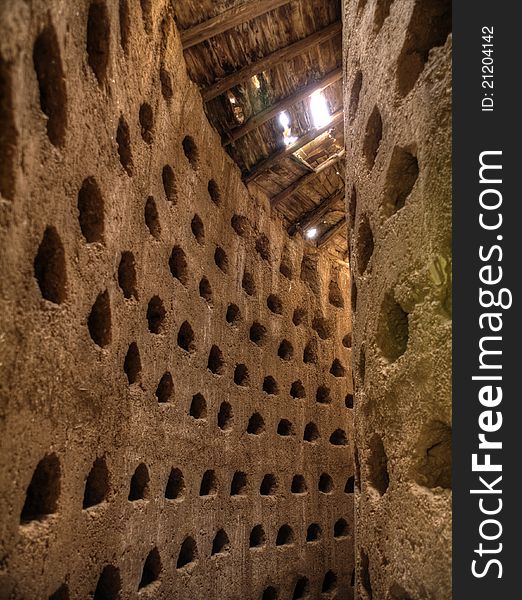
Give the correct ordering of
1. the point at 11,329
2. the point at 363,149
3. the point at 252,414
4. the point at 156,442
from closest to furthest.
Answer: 1. the point at 11,329
2. the point at 363,149
3. the point at 156,442
4. the point at 252,414

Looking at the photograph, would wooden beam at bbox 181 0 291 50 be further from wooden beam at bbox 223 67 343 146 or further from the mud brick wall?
the mud brick wall

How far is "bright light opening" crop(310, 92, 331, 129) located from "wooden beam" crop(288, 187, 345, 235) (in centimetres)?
134

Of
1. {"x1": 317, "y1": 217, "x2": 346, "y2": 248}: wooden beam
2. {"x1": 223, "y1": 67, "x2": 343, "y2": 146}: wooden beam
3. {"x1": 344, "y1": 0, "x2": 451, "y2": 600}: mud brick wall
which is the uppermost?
{"x1": 223, "y1": 67, "x2": 343, "y2": 146}: wooden beam

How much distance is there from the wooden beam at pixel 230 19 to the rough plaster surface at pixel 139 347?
194 mm

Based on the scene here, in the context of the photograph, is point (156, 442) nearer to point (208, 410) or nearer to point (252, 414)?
point (208, 410)

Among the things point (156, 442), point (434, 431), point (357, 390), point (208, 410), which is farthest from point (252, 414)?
point (434, 431)

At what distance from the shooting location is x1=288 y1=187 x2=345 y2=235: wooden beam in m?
6.94

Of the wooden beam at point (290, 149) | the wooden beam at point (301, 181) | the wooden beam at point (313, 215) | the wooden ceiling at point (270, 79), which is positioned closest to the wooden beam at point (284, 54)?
the wooden ceiling at point (270, 79)

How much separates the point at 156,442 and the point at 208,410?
89 cm

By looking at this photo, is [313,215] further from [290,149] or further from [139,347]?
[139,347]

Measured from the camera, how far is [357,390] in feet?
9.03

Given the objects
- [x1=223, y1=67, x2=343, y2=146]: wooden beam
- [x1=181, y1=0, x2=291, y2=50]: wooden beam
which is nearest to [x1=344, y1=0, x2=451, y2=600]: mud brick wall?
[x1=181, y1=0, x2=291, y2=50]: wooden beam

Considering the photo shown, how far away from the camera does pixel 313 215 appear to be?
6996mm

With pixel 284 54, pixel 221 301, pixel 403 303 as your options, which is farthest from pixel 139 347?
pixel 284 54
